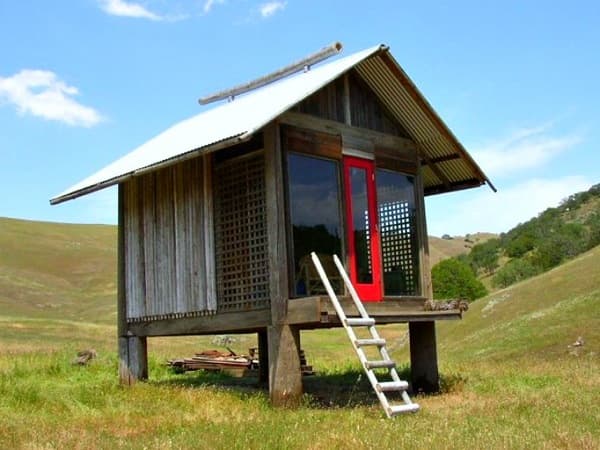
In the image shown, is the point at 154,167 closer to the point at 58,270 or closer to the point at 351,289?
the point at 351,289

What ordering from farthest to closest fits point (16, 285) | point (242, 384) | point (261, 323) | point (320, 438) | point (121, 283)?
point (16, 285)
point (242, 384)
point (121, 283)
point (261, 323)
point (320, 438)

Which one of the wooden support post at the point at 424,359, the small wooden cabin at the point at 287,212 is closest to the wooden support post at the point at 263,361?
the small wooden cabin at the point at 287,212

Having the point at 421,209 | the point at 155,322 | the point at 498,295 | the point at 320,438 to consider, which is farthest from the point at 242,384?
the point at 498,295

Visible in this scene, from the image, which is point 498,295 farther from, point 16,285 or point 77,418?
point 16,285

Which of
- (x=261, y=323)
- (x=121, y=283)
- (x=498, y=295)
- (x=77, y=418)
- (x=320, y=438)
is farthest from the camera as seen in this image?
(x=498, y=295)

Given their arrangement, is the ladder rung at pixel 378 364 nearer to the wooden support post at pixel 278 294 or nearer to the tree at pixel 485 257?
the wooden support post at pixel 278 294

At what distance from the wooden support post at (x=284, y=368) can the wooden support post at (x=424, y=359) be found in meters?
3.96

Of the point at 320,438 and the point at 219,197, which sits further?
the point at 219,197

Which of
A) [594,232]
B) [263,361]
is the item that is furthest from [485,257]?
[263,361]

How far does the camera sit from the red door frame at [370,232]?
48.2 ft

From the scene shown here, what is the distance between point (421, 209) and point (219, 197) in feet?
15.1

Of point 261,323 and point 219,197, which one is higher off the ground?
point 219,197

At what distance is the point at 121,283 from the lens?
1712 cm

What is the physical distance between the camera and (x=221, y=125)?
15.4 meters
